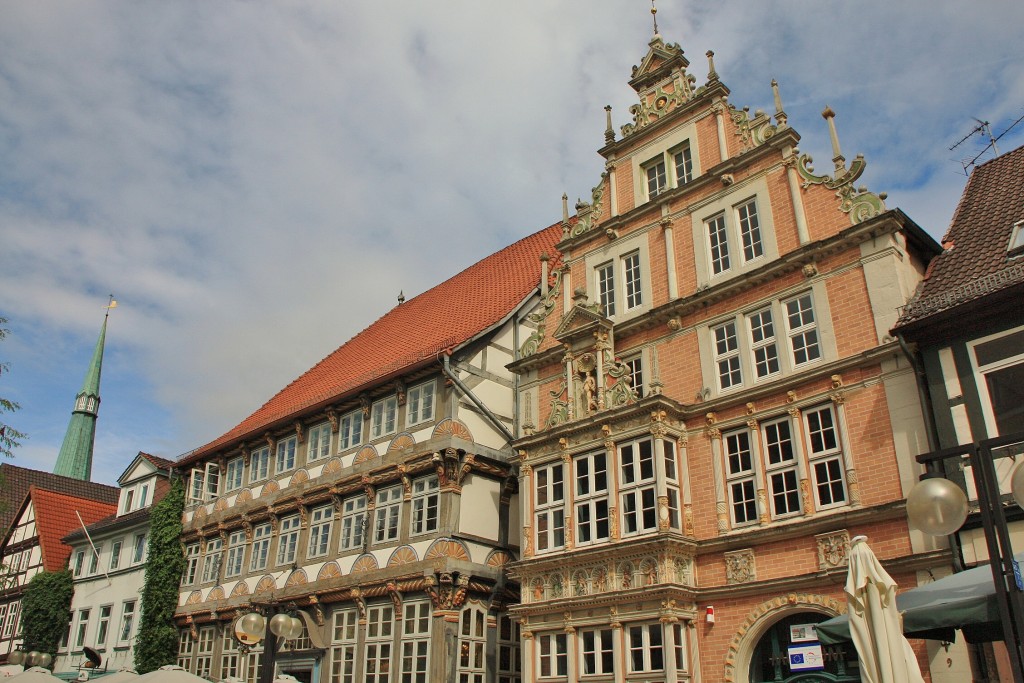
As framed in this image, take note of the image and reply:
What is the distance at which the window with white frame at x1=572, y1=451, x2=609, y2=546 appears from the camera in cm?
1684

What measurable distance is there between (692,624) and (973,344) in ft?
21.4

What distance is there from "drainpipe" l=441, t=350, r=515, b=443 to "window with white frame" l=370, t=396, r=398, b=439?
212 cm

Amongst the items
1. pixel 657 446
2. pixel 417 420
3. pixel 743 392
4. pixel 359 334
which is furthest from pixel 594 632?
pixel 359 334

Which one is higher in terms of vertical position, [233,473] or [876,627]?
[233,473]

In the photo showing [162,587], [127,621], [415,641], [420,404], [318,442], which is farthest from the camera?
[127,621]

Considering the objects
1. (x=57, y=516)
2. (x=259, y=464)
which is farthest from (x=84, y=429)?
(x=259, y=464)

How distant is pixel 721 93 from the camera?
62.2ft

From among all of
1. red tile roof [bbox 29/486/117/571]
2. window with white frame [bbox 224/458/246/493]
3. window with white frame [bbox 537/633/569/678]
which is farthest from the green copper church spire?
window with white frame [bbox 537/633/569/678]

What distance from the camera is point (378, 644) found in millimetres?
20344

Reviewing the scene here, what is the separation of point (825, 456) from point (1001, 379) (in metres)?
2.93

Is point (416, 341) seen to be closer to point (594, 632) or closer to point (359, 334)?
point (359, 334)

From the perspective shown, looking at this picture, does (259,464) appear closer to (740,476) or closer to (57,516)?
(57,516)

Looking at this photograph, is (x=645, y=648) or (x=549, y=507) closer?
(x=645, y=648)

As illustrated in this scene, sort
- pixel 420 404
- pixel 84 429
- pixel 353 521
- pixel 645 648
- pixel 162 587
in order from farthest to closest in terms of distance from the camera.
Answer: pixel 84 429 → pixel 162 587 → pixel 353 521 → pixel 420 404 → pixel 645 648
